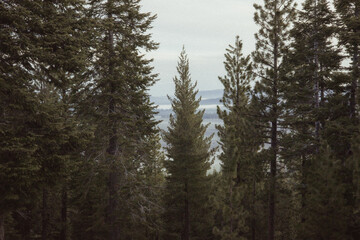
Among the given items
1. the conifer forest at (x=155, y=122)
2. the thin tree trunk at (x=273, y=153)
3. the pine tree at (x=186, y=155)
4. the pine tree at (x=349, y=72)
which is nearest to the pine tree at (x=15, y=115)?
the conifer forest at (x=155, y=122)

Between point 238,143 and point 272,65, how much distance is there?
5.69 m

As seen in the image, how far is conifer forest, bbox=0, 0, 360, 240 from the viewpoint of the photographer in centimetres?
860

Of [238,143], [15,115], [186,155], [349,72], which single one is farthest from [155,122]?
[349,72]

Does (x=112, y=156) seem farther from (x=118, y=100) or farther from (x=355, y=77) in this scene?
(x=355, y=77)

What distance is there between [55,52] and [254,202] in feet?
60.8

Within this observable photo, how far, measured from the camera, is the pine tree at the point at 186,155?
21125 millimetres

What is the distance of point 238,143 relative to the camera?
17.5 metres

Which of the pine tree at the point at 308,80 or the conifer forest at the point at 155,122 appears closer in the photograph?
the conifer forest at the point at 155,122

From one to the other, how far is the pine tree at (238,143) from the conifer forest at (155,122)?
87 mm

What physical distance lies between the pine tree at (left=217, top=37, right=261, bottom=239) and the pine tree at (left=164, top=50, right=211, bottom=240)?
7.73 feet

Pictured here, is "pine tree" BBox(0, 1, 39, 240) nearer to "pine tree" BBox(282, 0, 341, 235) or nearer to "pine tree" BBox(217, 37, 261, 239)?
"pine tree" BBox(217, 37, 261, 239)

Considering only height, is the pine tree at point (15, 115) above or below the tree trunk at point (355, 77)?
below

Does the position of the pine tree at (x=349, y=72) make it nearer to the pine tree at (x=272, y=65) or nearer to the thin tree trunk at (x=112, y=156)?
the pine tree at (x=272, y=65)

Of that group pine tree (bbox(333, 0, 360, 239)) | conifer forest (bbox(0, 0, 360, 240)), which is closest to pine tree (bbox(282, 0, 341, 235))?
conifer forest (bbox(0, 0, 360, 240))
